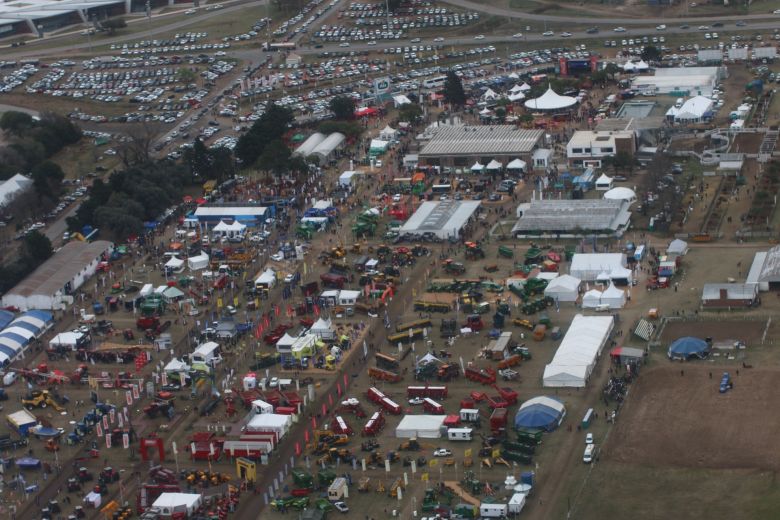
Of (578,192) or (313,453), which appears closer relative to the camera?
(313,453)

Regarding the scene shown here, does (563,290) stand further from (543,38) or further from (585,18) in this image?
(585,18)

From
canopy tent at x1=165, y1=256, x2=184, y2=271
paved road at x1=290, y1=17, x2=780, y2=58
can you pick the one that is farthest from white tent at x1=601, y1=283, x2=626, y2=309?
paved road at x1=290, y1=17, x2=780, y2=58

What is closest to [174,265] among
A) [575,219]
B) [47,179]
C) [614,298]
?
[575,219]

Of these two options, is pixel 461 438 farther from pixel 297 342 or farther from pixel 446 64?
pixel 446 64

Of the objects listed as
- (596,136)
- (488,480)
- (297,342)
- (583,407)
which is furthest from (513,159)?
(488,480)

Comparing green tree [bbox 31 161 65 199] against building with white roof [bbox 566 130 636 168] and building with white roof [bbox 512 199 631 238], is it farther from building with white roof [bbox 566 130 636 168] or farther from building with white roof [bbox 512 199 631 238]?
building with white roof [bbox 566 130 636 168]

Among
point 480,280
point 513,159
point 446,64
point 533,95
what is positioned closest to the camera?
point 480,280
